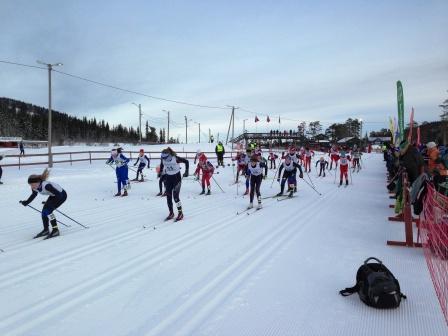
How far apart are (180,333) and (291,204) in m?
8.73

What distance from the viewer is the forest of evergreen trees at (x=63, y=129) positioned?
314 ft

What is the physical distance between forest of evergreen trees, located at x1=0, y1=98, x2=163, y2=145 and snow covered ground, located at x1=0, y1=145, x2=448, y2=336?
259 ft

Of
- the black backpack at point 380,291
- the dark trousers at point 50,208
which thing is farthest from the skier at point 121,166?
the black backpack at point 380,291

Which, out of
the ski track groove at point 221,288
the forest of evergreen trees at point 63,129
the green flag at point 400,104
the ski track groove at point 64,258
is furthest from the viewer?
the forest of evergreen trees at point 63,129

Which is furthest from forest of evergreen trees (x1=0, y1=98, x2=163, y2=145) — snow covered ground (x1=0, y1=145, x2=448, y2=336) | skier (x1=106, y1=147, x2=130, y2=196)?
snow covered ground (x1=0, y1=145, x2=448, y2=336)

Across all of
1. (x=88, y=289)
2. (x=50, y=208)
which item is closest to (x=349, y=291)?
(x=88, y=289)

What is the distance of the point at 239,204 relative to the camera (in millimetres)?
11875

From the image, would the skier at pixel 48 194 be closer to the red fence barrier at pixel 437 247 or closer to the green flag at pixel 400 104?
the red fence barrier at pixel 437 247

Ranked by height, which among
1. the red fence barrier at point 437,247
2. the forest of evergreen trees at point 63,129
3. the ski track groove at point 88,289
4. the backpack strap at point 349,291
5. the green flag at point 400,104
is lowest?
the ski track groove at point 88,289

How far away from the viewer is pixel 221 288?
4.69 meters

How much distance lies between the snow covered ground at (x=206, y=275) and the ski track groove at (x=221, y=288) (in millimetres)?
16

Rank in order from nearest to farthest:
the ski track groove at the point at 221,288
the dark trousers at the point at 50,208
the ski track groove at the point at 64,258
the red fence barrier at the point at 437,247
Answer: the ski track groove at the point at 221,288 → the red fence barrier at the point at 437,247 → the ski track groove at the point at 64,258 → the dark trousers at the point at 50,208

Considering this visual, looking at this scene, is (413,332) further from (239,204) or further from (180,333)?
(239,204)

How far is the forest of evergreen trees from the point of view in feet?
314
